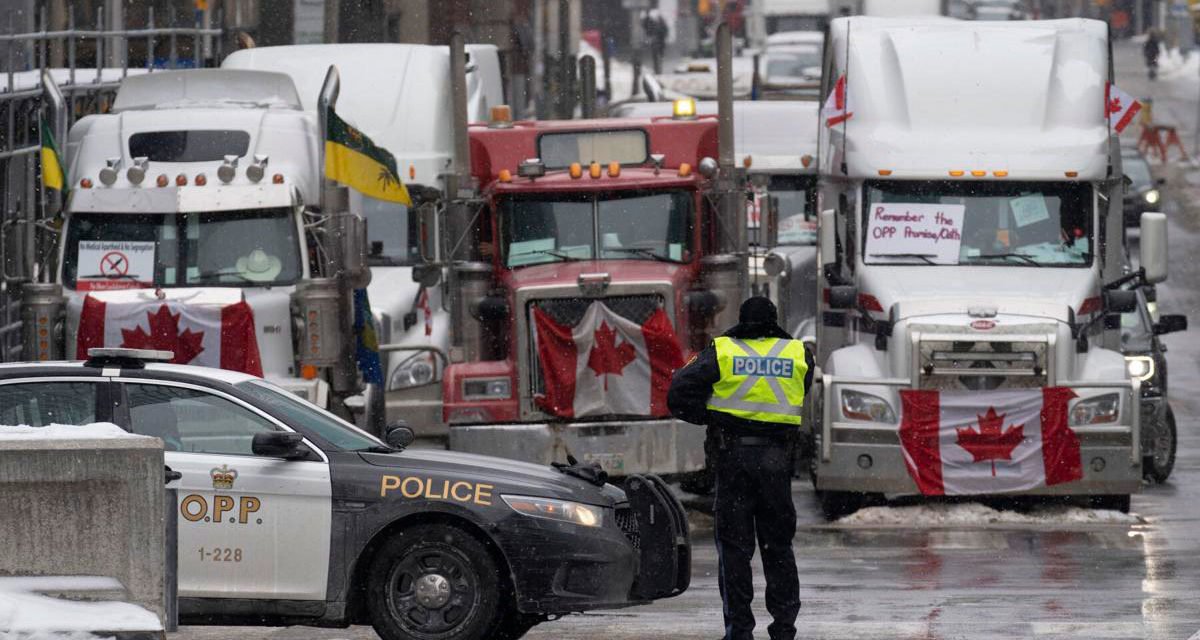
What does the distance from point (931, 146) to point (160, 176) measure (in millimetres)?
6094

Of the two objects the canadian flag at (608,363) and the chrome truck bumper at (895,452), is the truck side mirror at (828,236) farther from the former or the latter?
the canadian flag at (608,363)

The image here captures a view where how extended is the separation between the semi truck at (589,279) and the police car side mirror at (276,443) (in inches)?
218

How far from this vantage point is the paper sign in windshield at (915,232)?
1683 centimetres

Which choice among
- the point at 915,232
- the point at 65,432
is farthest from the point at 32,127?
the point at 65,432

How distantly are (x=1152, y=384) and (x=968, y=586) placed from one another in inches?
259

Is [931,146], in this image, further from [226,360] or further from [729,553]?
[729,553]

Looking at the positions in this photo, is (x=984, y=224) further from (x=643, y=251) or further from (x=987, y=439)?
(x=643, y=251)

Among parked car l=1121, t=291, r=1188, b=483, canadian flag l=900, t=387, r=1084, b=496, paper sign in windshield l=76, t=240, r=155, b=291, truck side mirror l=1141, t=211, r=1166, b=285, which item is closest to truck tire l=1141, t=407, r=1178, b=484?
parked car l=1121, t=291, r=1188, b=483

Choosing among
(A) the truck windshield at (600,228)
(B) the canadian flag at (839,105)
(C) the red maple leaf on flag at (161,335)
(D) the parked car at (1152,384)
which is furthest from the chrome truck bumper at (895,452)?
(C) the red maple leaf on flag at (161,335)

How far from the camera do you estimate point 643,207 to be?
16.4m

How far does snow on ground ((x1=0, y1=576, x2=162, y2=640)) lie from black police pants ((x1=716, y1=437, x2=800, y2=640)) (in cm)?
290

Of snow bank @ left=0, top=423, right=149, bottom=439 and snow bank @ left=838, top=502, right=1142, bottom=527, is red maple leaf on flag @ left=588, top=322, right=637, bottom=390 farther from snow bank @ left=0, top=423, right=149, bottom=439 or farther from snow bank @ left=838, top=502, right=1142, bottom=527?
snow bank @ left=0, top=423, right=149, bottom=439

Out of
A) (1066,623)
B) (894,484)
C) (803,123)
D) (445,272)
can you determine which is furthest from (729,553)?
(803,123)

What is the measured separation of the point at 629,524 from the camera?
35.1 feet
